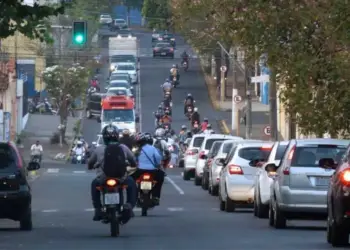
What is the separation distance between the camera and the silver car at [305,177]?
854 inches

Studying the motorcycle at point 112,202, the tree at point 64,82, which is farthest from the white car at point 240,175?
the tree at point 64,82

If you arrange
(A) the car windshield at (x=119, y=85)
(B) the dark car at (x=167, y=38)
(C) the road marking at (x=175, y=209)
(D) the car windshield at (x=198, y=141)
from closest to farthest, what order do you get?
(C) the road marking at (x=175, y=209) < (D) the car windshield at (x=198, y=141) < (A) the car windshield at (x=119, y=85) < (B) the dark car at (x=167, y=38)

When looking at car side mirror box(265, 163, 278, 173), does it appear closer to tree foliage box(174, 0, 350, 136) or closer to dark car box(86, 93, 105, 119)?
tree foliage box(174, 0, 350, 136)

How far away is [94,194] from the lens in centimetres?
2069

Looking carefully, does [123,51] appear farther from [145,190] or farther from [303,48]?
[145,190]

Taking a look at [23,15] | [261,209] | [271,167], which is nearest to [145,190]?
[261,209]

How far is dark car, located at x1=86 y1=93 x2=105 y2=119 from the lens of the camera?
8150 cm

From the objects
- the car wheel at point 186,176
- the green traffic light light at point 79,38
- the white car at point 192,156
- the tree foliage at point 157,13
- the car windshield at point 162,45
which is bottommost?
the car wheel at point 186,176

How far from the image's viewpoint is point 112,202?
20141 mm

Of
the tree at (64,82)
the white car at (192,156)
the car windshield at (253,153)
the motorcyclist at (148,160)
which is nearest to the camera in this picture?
the motorcyclist at (148,160)

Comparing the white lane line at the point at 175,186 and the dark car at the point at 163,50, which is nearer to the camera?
the white lane line at the point at 175,186

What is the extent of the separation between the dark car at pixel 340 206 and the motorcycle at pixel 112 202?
3369 mm

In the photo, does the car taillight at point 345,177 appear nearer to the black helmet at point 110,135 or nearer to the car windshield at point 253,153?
the black helmet at point 110,135

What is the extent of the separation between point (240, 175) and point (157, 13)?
2914 inches
